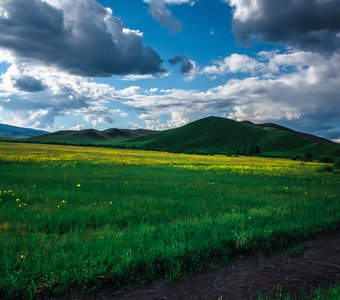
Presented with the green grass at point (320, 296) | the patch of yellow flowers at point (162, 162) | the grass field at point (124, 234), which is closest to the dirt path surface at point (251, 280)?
the green grass at point (320, 296)

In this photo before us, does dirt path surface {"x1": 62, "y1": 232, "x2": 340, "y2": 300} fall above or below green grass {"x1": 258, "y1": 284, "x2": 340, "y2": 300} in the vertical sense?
below

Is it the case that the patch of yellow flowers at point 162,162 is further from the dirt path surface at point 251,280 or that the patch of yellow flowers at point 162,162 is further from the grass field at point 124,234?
the dirt path surface at point 251,280

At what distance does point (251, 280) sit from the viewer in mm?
6184

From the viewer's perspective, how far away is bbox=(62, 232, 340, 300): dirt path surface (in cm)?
560

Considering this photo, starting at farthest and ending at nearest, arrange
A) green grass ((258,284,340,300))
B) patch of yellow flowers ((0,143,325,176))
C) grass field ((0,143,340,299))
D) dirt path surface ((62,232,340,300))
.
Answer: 1. patch of yellow flowers ((0,143,325,176))
2. grass field ((0,143,340,299))
3. dirt path surface ((62,232,340,300))
4. green grass ((258,284,340,300))

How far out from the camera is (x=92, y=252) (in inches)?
270

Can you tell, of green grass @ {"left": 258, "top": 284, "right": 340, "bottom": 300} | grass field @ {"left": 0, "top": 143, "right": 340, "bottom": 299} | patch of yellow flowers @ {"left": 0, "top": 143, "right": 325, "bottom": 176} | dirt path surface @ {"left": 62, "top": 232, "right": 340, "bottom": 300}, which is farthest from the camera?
patch of yellow flowers @ {"left": 0, "top": 143, "right": 325, "bottom": 176}

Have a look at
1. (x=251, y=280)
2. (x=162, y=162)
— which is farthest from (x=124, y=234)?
(x=162, y=162)

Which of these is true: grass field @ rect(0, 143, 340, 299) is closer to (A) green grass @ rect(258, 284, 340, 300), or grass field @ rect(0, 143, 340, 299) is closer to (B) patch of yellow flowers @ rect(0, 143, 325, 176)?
(A) green grass @ rect(258, 284, 340, 300)

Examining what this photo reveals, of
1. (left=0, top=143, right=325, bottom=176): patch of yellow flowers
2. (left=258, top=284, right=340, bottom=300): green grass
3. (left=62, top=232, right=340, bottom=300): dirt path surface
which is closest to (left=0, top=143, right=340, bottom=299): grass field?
(left=62, top=232, right=340, bottom=300): dirt path surface

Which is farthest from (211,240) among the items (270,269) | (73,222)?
(73,222)

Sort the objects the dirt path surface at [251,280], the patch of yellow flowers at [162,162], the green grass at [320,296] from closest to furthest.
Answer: the green grass at [320,296] < the dirt path surface at [251,280] < the patch of yellow flowers at [162,162]

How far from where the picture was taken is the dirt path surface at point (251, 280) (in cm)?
560

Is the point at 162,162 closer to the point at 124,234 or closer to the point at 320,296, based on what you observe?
the point at 124,234
